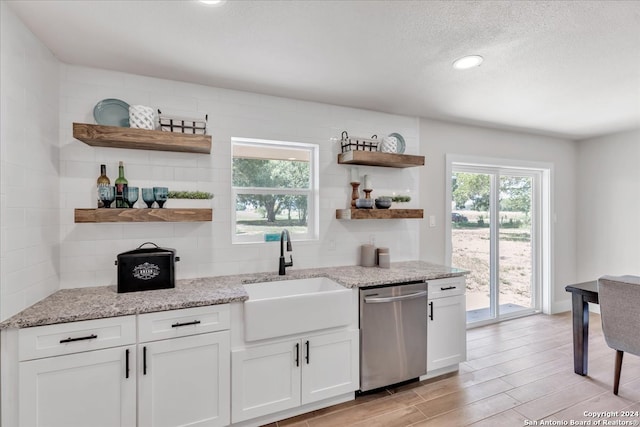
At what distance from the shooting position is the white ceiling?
1.63 meters

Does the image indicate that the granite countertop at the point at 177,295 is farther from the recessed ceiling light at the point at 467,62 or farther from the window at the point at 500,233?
the recessed ceiling light at the point at 467,62

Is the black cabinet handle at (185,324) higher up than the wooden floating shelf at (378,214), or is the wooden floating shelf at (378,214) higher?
the wooden floating shelf at (378,214)

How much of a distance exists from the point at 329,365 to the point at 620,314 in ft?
7.07

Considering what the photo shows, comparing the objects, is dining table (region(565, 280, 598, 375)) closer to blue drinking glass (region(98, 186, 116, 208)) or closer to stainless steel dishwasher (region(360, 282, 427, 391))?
stainless steel dishwasher (region(360, 282, 427, 391))

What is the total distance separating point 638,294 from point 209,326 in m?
2.89

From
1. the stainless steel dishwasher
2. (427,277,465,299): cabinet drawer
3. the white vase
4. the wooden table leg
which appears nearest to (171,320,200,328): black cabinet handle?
the stainless steel dishwasher

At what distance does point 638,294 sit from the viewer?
2.21m

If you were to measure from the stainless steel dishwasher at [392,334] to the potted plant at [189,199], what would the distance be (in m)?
1.39

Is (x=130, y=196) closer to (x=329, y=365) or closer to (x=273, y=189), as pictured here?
(x=273, y=189)

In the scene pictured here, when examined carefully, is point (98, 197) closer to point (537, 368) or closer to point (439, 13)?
point (439, 13)

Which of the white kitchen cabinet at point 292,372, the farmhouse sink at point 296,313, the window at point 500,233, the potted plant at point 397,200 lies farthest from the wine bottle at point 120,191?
the window at point 500,233

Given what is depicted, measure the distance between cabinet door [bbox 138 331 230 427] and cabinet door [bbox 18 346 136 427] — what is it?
7cm

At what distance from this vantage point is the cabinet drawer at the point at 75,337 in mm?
1613

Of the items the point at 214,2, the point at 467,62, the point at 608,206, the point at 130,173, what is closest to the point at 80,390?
the point at 130,173
